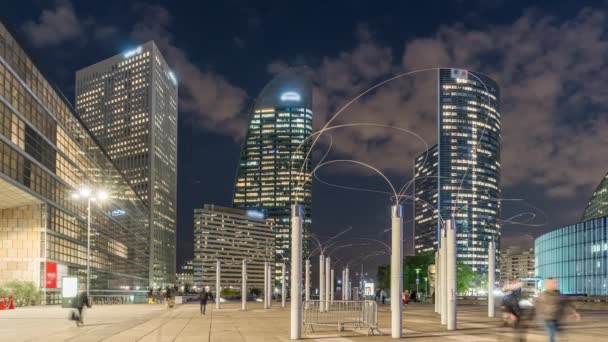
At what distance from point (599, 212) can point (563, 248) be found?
56.1 meters

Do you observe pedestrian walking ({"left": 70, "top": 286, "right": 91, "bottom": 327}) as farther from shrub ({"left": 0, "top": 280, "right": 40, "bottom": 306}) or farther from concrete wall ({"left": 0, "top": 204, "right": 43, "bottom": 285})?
concrete wall ({"left": 0, "top": 204, "right": 43, "bottom": 285})

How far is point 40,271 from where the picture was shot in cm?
7644

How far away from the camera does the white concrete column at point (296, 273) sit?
22.9 meters

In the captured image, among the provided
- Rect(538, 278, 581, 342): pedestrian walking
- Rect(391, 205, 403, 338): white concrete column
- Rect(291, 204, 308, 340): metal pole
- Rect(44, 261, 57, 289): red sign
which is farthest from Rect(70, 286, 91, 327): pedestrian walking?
Rect(44, 261, 57, 289): red sign

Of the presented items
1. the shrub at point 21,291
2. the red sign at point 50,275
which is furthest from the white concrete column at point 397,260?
the red sign at point 50,275

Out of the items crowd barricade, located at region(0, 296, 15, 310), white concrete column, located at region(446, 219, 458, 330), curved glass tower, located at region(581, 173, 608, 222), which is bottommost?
crowd barricade, located at region(0, 296, 15, 310)

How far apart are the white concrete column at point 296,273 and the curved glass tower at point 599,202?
14832 centimetres

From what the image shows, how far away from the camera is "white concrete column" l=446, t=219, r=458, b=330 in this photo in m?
27.0

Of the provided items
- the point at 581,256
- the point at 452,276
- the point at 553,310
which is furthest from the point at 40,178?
the point at 581,256

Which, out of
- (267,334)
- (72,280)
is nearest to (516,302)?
(267,334)

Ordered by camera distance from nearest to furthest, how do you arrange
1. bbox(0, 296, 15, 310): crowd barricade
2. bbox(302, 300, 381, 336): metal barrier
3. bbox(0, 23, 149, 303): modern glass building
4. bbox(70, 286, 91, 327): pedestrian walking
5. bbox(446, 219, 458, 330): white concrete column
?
bbox(302, 300, 381, 336): metal barrier < bbox(446, 219, 458, 330): white concrete column < bbox(70, 286, 91, 327): pedestrian walking < bbox(0, 296, 15, 310): crowd barricade < bbox(0, 23, 149, 303): modern glass building

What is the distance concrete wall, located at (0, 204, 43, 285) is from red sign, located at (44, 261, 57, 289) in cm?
105

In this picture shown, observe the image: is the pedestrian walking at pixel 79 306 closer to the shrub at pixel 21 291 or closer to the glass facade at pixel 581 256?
the shrub at pixel 21 291

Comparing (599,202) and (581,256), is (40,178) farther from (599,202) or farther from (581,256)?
(599,202)
